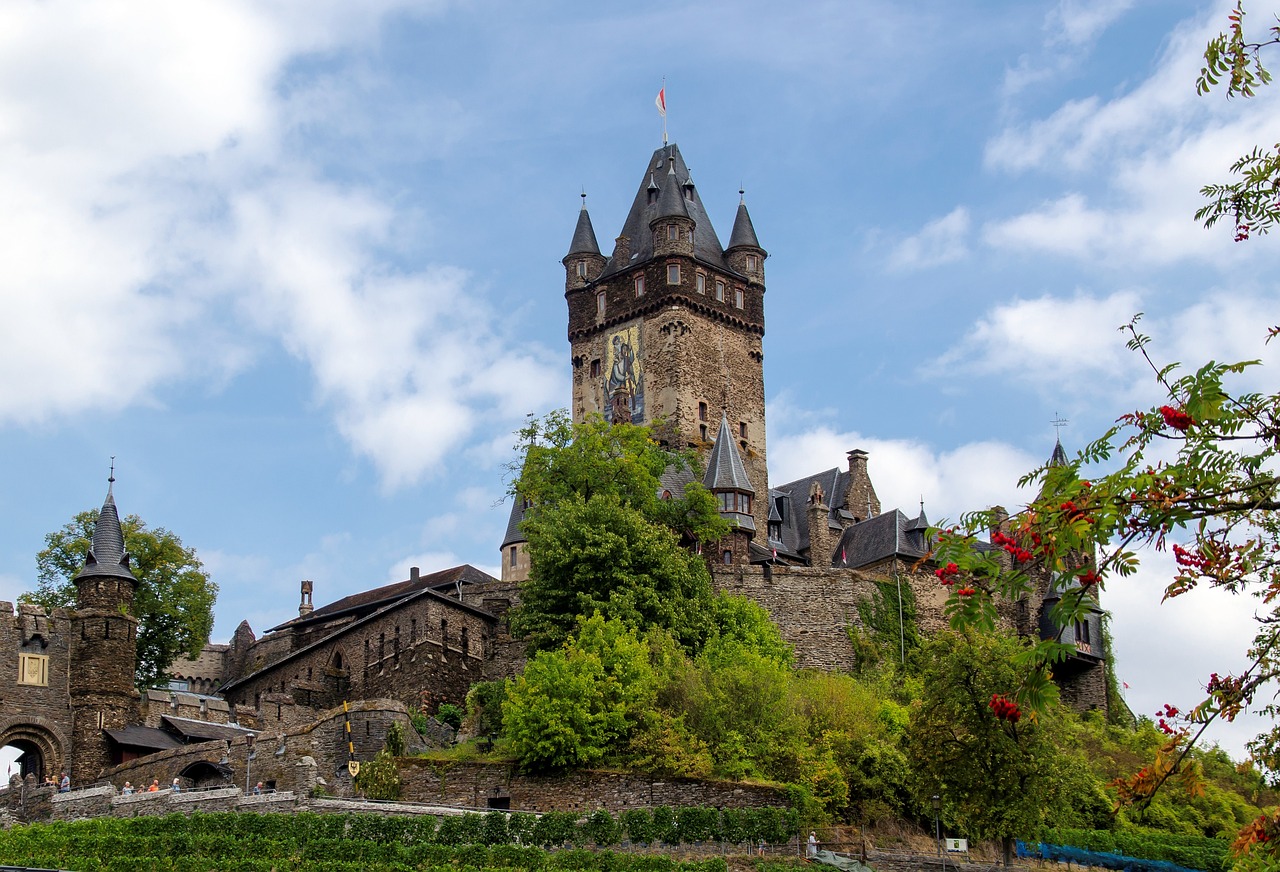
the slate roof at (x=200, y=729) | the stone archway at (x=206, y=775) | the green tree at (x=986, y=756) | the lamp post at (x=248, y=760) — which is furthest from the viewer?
the slate roof at (x=200, y=729)

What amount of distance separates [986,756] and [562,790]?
11042mm

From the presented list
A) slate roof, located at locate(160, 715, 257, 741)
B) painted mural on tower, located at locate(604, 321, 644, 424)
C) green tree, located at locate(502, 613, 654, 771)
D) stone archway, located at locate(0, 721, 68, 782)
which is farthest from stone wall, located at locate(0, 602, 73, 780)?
painted mural on tower, located at locate(604, 321, 644, 424)

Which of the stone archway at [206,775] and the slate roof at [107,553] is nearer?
the stone archway at [206,775]

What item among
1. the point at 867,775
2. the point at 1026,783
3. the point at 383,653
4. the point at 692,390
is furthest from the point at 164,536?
the point at 1026,783

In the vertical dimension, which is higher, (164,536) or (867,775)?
(164,536)

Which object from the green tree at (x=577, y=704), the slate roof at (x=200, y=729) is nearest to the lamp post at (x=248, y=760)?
the slate roof at (x=200, y=729)

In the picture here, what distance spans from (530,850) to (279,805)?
24.4 feet

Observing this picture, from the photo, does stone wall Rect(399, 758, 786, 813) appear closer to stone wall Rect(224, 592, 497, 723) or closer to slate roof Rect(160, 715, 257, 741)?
stone wall Rect(224, 592, 497, 723)

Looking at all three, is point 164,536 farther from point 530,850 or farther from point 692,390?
point 530,850

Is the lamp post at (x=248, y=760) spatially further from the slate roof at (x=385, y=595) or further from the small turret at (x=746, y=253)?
the small turret at (x=746, y=253)

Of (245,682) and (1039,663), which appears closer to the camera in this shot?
(1039,663)

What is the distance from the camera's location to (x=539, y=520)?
5178 cm

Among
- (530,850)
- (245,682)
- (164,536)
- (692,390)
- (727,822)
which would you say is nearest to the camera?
(530,850)

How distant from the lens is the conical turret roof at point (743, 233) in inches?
2842
